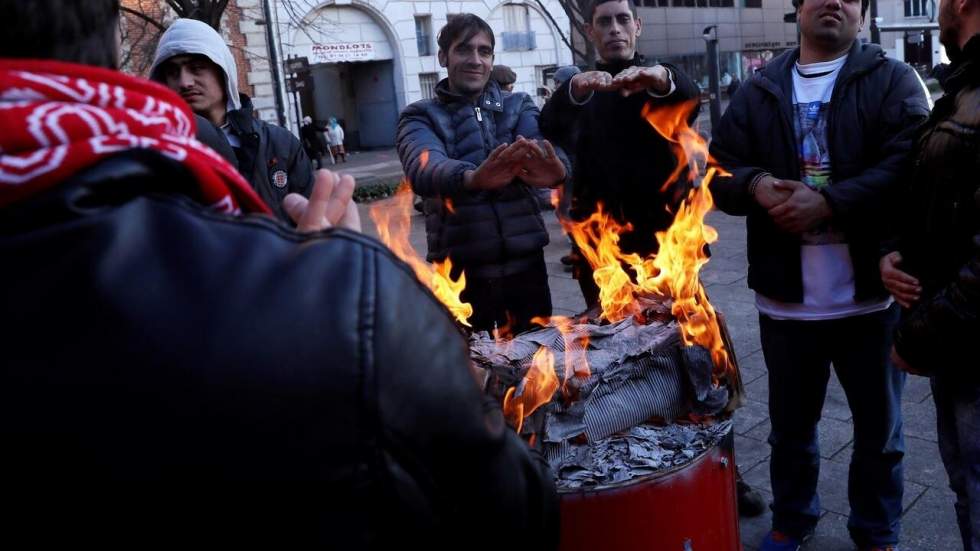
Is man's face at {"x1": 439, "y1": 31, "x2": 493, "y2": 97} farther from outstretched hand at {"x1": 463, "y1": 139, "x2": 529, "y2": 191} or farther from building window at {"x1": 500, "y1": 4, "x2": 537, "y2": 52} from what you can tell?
building window at {"x1": 500, "y1": 4, "x2": 537, "y2": 52}

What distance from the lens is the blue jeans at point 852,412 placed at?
112 inches

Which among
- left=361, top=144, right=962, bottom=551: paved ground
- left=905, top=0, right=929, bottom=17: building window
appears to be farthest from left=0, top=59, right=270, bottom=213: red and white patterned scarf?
left=905, top=0, right=929, bottom=17: building window

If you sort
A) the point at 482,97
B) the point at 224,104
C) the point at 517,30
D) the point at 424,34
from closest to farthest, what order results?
1. the point at 224,104
2. the point at 482,97
3. the point at 424,34
4. the point at 517,30

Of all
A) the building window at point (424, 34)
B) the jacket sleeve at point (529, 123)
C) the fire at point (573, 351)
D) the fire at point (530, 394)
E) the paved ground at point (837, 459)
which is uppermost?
the building window at point (424, 34)

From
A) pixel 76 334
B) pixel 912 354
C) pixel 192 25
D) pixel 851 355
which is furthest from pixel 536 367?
pixel 192 25

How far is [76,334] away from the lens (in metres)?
0.79

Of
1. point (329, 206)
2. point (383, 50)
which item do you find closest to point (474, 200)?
point (329, 206)

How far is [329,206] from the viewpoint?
1.18 meters

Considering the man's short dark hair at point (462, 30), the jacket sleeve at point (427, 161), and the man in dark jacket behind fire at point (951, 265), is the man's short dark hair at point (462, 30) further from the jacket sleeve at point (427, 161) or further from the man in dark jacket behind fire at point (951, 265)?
the man in dark jacket behind fire at point (951, 265)

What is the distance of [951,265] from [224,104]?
260 centimetres

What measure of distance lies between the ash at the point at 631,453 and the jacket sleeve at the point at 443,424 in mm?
1088

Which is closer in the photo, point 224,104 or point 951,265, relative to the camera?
point 951,265

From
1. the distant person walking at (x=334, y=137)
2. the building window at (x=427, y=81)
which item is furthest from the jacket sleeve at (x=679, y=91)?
the building window at (x=427, y=81)

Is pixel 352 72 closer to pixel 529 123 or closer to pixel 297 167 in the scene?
pixel 529 123
